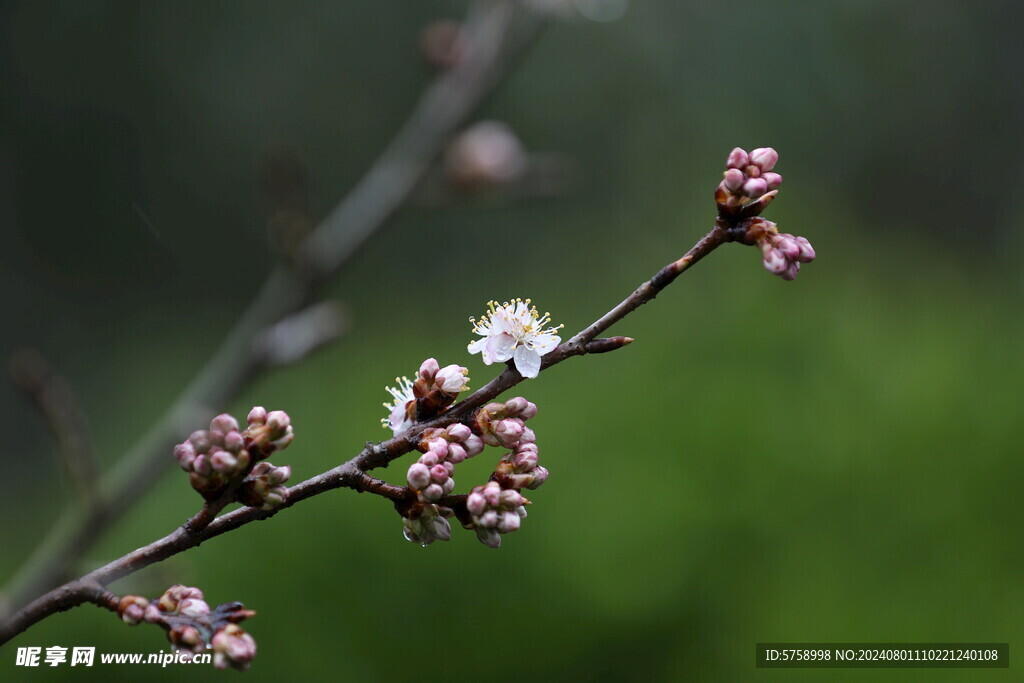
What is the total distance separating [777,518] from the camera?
3.41 metres

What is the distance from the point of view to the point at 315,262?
1.99m

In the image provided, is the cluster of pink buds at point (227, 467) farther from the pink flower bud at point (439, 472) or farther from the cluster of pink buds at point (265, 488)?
the pink flower bud at point (439, 472)

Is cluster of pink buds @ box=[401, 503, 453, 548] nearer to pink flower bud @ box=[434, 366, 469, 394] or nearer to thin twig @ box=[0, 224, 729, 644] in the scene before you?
thin twig @ box=[0, 224, 729, 644]

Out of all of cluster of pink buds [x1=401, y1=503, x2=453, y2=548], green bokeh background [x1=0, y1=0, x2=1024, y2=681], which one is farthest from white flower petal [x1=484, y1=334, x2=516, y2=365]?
green bokeh background [x1=0, y1=0, x2=1024, y2=681]

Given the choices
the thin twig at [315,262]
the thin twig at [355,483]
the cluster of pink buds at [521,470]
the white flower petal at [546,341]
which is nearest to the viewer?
the thin twig at [355,483]

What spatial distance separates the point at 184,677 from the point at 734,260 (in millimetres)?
3610

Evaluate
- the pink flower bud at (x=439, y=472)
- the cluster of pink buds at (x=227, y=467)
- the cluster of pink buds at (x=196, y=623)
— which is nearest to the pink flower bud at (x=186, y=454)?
the cluster of pink buds at (x=227, y=467)

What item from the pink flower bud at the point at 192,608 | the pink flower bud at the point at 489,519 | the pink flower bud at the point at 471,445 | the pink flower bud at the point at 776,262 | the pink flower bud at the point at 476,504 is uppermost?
the pink flower bud at the point at 776,262

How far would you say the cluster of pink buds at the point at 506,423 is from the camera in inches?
39.2

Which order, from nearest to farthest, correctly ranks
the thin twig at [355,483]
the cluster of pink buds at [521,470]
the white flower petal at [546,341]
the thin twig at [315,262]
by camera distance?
the thin twig at [355,483] → the cluster of pink buds at [521,470] → the white flower petal at [546,341] → the thin twig at [315,262]

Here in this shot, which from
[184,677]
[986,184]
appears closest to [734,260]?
[184,677]

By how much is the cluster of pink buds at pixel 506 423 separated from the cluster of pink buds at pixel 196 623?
0.32m

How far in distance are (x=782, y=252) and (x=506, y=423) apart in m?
0.38

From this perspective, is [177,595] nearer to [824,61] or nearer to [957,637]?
[957,637]
